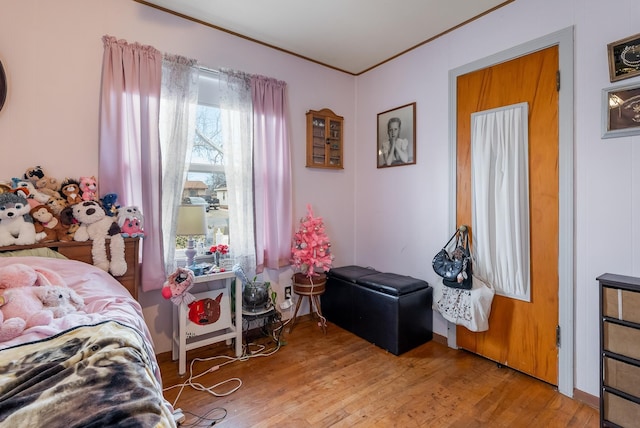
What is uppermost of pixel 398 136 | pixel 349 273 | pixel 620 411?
pixel 398 136

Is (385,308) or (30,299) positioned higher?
(30,299)

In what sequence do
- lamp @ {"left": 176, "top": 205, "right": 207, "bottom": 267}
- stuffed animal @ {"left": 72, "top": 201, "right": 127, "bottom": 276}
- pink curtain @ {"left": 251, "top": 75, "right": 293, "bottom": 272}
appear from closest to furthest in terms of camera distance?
stuffed animal @ {"left": 72, "top": 201, "right": 127, "bottom": 276} < lamp @ {"left": 176, "top": 205, "right": 207, "bottom": 267} < pink curtain @ {"left": 251, "top": 75, "right": 293, "bottom": 272}

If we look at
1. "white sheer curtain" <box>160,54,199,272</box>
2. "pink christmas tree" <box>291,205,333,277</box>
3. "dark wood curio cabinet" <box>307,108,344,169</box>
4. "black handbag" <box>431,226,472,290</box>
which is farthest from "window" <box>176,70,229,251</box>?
"black handbag" <box>431,226,472,290</box>

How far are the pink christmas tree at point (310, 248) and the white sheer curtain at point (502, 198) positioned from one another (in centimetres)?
127

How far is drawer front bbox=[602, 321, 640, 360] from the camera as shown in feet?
4.84

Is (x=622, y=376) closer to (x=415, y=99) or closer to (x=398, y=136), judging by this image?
(x=398, y=136)

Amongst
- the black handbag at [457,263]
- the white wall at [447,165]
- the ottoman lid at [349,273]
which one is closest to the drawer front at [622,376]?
the white wall at [447,165]

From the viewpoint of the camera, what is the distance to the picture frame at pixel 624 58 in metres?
1.58

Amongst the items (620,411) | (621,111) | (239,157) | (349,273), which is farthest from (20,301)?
(621,111)

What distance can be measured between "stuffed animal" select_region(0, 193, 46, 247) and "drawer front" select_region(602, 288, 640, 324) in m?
3.16

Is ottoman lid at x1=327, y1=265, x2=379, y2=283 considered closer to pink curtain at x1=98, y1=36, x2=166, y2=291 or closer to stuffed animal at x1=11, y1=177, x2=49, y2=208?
pink curtain at x1=98, y1=36, x2=166, y2=291

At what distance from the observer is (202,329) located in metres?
2.22

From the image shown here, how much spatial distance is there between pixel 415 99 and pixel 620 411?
251 centimetres

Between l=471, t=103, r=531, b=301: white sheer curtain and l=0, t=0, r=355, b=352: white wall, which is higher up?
l=0, t=0, r=355, b=352: white wall
